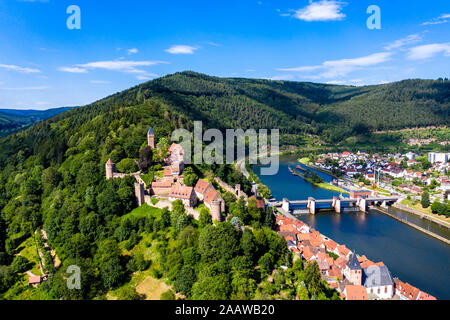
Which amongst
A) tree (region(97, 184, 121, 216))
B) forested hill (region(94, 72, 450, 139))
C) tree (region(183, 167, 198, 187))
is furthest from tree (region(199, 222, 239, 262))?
forested hill (region(94, 72, 450, 139))

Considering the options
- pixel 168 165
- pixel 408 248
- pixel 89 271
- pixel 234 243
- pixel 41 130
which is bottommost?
pixel 408 248

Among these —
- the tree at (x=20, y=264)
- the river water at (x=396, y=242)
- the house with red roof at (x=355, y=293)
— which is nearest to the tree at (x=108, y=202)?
the tree at (x=20, y=264)

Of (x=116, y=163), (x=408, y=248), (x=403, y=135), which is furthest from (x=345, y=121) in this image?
(x=116, y=163)

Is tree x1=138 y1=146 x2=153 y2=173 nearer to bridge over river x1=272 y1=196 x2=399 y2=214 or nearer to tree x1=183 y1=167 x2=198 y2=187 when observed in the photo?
tree x1=183 y1=167 x2=198 y2=187

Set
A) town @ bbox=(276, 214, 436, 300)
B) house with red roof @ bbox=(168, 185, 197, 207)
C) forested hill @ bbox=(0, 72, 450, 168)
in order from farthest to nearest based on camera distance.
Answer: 1. forested hill @ bbox=(0, 72, 450, 168)
2. house with red roof @ bbox=(168, 185, 197, 207)
3. town @ bbox=(276, 214, 436, 300)

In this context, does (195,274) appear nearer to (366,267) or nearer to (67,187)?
→ (366,267)

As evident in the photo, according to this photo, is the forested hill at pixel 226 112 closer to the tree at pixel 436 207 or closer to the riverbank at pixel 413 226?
the riverbank at pixel 413 226

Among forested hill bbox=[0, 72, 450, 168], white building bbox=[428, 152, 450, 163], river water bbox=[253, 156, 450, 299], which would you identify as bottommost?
river water bbox=[253, 156, 450, 299]
